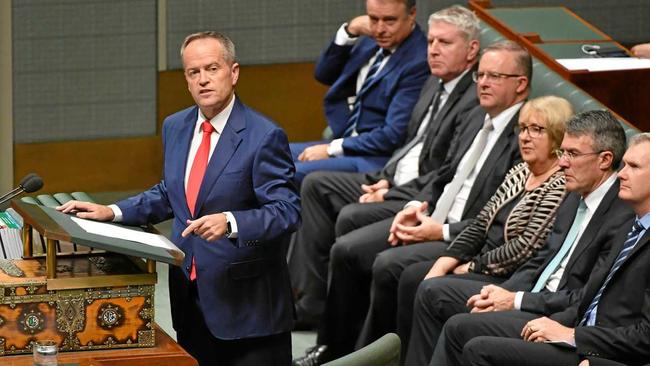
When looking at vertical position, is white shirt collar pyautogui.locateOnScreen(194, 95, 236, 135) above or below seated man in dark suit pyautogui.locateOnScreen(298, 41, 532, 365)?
above

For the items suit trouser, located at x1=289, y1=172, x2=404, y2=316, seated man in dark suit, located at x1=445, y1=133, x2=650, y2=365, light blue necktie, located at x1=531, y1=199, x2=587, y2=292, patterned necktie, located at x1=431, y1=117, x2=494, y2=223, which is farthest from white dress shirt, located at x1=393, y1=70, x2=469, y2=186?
seated man in dark suit, located at x1=445, y1=133, x2=650, y2=365

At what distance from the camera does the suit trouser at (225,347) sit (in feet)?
11.8

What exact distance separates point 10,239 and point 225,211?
58cm

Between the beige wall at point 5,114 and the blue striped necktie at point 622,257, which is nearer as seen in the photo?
the blue striped necktie at point 622,257

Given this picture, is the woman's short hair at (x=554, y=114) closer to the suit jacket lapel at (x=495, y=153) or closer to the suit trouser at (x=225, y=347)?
the suit jacket lapel at (x=495, y=153)

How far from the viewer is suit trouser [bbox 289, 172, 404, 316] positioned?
218 inches

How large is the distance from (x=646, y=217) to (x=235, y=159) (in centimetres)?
120

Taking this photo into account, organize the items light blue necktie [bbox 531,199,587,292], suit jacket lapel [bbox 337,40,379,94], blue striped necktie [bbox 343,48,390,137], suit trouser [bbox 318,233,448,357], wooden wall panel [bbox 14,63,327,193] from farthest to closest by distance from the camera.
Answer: wooden wall panel [bbox 14,63,327,193] < suit jacket lapel [bbox 337,40,379,94] < blue striped necktie [bbox 343,48,390,137] < suit trouser [bbox 318,233,448,357] < light blue necktie [bbox 531,199,587,292]

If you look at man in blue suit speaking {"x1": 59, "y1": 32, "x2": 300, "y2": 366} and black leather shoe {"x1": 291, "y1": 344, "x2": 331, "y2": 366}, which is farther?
black leather shoe {"x1": 291, "y1": 344, "x2": 331, "y2": 366}

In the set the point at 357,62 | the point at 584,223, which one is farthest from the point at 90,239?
the point at 357,62

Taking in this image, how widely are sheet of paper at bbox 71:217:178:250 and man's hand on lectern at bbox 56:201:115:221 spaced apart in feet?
0.16

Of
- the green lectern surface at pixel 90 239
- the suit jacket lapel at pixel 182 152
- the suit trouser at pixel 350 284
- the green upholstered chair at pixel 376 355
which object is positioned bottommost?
the suit trouser at pixel 350 284

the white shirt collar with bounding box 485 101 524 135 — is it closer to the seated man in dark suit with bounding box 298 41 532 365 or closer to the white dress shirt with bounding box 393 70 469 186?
the seated man in dark suit with bounding box 298 41 532 365

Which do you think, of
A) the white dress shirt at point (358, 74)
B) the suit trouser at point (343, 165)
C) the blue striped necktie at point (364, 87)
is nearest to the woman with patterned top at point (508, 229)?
the suit trouser at point (343, 165)
